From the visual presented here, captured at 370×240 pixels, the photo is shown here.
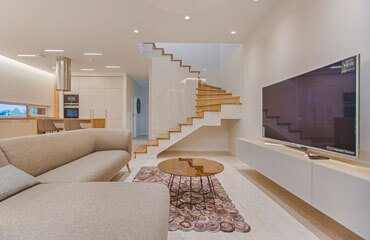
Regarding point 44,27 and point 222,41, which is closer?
point 44,27

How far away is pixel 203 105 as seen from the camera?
17.4 ft

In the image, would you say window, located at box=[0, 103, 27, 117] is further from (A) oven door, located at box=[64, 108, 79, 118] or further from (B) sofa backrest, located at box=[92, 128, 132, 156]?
(B) sofa backrest, located at box=[92, 128, 132, 156]

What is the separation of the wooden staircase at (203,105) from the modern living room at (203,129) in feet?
0.13

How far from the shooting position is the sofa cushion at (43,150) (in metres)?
1.69

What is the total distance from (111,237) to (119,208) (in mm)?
284

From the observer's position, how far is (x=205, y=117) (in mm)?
4758

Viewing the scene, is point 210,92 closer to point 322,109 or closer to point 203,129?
point 203,129

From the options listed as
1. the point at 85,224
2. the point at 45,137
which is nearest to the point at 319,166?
the point at 85,224

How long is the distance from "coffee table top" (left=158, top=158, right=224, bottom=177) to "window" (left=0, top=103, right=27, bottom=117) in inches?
239

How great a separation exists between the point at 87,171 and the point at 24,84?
20.4 feet

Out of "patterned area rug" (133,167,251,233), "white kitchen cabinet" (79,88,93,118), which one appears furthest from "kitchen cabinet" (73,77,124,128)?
"patterned area rug" (133,167,251,233)

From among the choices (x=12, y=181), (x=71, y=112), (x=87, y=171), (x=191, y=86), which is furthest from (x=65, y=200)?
(x=71, y=112)

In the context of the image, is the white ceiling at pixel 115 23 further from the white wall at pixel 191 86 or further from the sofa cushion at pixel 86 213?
the sofa cushion at pixel 86 213

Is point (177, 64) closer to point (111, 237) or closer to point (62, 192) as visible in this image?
point (62, 192)
